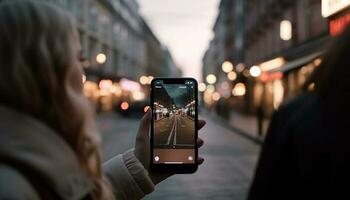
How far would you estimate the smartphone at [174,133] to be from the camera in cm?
250

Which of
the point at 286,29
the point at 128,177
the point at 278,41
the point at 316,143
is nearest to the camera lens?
the point at 316,143

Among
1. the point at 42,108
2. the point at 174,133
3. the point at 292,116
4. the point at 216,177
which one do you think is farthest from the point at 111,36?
the point at 292,116

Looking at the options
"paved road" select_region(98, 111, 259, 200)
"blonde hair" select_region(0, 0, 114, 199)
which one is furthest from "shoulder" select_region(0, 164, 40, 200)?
"paved road" select_region(98, 111, 259, 200)

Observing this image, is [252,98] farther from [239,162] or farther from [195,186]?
[195,186]

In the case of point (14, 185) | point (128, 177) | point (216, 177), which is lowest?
point (216, 177)

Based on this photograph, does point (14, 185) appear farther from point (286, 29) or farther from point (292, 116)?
point (286, 29)

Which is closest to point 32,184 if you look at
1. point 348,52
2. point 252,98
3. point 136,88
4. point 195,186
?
point 348,52

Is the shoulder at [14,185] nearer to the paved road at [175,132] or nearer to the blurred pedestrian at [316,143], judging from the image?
the blurred pedestrian at [316,143]

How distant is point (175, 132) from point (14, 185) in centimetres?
123

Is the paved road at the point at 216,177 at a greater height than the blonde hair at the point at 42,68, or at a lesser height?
lesser

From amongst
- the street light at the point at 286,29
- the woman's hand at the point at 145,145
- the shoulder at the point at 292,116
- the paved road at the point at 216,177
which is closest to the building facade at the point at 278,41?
the street light at the point at 286,29

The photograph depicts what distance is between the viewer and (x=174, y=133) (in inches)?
99.9

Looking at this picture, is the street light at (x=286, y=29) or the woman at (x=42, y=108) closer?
the woman at (x=42, y=108)

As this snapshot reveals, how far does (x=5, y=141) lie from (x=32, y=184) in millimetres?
119
